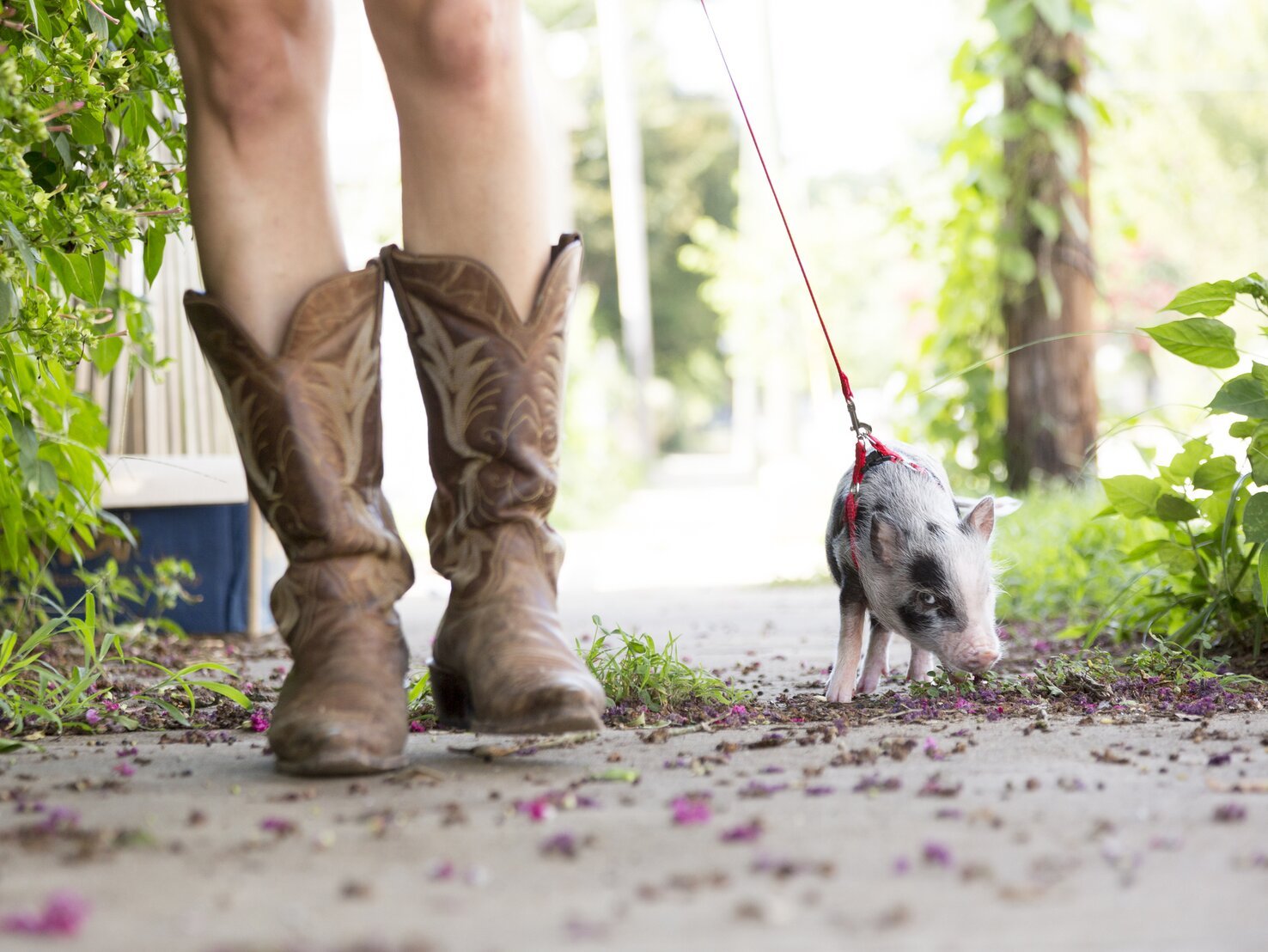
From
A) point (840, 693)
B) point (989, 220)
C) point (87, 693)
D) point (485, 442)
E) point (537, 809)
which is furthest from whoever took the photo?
point (989, 220)

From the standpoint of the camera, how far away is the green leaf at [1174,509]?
3.03 metres

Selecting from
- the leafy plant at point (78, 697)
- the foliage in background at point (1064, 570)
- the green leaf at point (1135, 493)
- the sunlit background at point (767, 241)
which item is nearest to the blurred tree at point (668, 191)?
the sunlit background at point (767, 241)

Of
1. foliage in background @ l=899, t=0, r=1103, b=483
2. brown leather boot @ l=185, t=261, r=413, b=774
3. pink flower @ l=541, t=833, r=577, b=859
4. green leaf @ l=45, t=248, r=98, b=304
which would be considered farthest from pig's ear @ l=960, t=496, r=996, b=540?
foliage in background @ l=899, t=0, r=1103, b=483

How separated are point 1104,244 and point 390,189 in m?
6.30

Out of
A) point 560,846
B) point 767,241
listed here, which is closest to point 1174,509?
point 560,846

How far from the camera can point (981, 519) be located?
2.86 m

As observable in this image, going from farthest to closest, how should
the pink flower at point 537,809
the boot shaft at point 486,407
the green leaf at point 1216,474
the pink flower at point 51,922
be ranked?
the green leaf at point 1216,474 → the boot shaft at point 486,407 → the pink flower at point 537,809 → the pink flower at point 51,922

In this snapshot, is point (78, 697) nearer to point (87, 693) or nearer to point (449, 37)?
point (87, 693)

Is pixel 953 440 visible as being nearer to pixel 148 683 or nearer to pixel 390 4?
pixel 148 683

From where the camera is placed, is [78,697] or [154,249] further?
[154,249]

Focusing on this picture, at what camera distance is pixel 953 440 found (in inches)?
287

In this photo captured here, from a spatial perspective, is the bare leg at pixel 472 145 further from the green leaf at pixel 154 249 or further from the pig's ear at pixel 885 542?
the pig's ear at pixel 885 542

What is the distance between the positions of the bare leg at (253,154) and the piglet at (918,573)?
138 cm

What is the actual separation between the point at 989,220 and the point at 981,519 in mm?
4904
